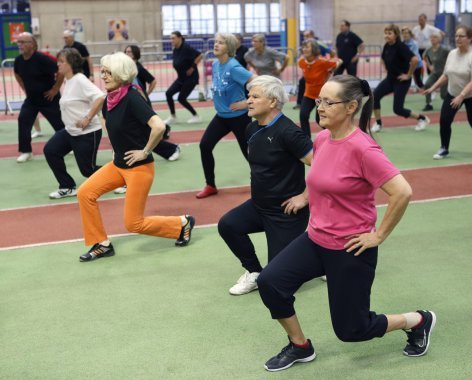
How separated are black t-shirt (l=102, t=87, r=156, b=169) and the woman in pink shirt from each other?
2.78 m

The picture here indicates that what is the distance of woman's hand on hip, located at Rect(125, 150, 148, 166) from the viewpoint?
683 cm

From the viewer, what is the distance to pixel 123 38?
3734cm

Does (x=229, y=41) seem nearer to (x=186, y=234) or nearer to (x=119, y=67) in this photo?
(x=119, y=67)

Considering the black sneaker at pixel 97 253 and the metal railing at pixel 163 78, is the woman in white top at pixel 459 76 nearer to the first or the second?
the black sneaker at pixel 97 253

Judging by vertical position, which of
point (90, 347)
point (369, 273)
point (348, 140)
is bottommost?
point (90, 347)

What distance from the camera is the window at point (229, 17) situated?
44.9 m

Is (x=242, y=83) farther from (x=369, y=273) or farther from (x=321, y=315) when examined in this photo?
(x=369, y=273)

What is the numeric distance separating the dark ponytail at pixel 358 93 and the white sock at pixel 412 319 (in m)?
1.26

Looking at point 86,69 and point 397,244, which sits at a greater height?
point 86,69

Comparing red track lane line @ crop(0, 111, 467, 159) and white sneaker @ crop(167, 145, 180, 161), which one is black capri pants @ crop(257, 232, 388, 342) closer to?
white sneaker @ crop(167, 145, 180, 161)

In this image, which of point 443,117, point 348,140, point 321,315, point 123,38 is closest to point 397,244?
point 321,315

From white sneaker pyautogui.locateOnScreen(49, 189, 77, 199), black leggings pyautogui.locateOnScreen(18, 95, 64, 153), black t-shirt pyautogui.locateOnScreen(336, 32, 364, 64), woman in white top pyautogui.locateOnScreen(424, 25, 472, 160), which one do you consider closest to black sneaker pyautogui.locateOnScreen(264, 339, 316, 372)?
white sneaker pyautogui.locateOnScreen(49, 189, 77, 199)

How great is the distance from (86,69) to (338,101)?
490 inches

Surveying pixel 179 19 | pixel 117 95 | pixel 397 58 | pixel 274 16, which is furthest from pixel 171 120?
pixel 274 16
